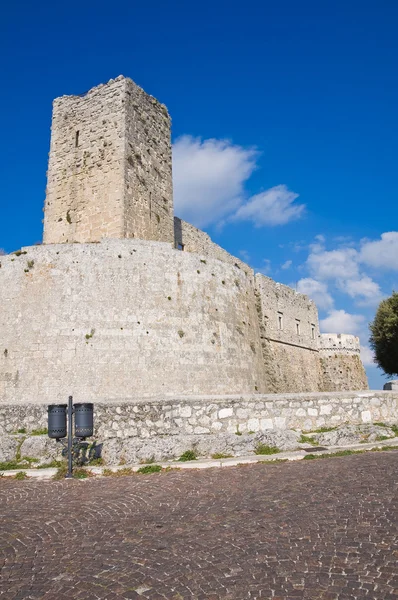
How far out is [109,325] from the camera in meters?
17.0

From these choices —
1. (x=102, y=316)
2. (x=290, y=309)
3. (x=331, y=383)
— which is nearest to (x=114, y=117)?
(x=102, y=316)

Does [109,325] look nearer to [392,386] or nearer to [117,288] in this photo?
[117,288]

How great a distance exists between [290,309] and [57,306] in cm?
1910

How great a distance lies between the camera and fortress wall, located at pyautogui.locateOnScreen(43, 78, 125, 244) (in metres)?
20.6

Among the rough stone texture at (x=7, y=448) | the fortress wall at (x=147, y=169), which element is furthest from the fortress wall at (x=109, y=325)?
the rough stone texture at (x=7, y=448)

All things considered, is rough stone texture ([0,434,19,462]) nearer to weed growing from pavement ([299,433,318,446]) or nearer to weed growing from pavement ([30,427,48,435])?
weed growing from pavement ([30,427,48,435])

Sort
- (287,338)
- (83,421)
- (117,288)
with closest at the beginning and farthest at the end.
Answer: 1. (83,421)
2. (117,288)
3. (287,338)

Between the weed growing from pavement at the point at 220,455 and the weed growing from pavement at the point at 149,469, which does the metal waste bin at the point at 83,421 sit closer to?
the weed growing from pavement at the point at 149,469

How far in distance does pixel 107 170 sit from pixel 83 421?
1495 cm

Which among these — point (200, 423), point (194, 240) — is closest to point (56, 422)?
point (200, 423)

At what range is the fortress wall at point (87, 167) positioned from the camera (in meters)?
20.6

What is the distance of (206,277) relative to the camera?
19766mm

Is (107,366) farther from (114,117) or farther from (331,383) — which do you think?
(331,383)

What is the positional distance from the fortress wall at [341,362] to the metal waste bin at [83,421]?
27685 millimetres
